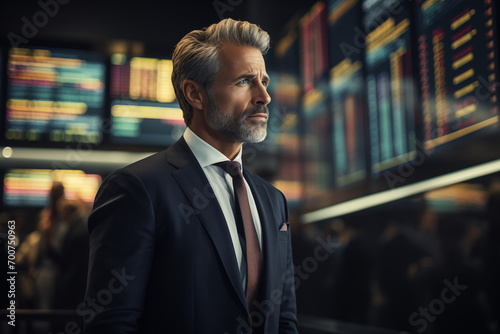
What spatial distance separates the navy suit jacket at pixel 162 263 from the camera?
107 cm

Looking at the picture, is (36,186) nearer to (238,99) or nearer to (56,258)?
(56,258)

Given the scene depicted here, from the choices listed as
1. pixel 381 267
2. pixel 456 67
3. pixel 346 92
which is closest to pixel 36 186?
pixel 346 92

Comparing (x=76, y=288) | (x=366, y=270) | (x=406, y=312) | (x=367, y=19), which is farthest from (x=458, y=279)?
(x=76, y=288)

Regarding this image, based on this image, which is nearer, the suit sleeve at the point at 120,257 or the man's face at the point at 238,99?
the suit sleeve at the point at 120,257

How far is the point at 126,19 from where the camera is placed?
5043 mm

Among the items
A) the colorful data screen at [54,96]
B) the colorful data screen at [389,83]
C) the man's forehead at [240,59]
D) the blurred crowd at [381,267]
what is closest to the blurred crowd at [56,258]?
the blurred crowd at [381,267]

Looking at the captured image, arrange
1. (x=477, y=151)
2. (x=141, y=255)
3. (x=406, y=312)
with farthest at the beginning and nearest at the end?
(x=406, y=312), (x=477, y=151), (x=141, y=255)

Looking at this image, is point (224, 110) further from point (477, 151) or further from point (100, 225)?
point (477, 151)

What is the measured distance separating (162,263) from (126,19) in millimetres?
4341

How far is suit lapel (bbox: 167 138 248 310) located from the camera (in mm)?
1139

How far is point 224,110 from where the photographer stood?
1266mm

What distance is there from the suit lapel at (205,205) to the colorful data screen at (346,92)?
1.85 m

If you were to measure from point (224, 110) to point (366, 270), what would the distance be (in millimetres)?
1976

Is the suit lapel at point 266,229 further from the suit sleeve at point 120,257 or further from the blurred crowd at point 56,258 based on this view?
the blurred crowd at point 56,258
